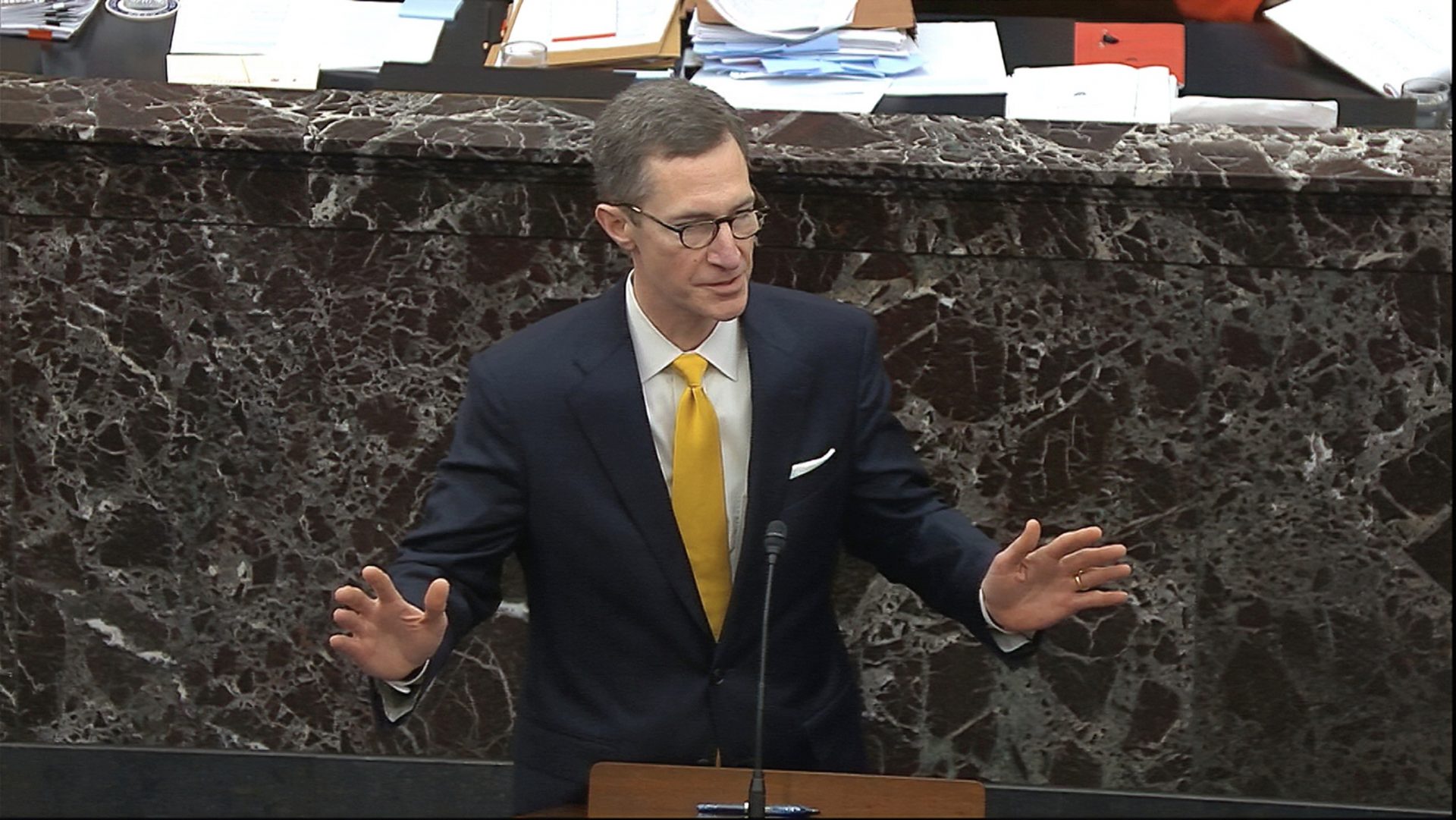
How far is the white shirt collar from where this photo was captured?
8.71 feet

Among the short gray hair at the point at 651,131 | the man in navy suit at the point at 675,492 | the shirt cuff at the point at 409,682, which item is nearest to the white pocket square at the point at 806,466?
the man in navy suit at the point at 675,492

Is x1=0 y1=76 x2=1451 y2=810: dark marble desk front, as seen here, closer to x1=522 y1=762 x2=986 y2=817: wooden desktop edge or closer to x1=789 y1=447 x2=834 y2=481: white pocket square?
x1=789 y1=447 x2=834 y2=481: white pocket square

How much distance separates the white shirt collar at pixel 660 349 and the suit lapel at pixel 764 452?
4 centimetres

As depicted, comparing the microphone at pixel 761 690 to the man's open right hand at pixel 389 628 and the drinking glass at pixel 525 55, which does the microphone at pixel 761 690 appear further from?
the drinking glass at pixel 525 55

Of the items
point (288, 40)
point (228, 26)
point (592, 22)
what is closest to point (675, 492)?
point (592, 22)

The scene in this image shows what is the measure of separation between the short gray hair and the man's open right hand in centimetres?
60

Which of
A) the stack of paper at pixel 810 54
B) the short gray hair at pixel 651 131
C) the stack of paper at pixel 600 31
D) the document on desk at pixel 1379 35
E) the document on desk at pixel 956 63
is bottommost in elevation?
the document on desk at pixel 1379 35

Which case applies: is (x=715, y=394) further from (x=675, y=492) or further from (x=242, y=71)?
(x=242, y=71)

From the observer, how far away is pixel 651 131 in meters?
2.54

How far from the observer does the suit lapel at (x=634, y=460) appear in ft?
8.56

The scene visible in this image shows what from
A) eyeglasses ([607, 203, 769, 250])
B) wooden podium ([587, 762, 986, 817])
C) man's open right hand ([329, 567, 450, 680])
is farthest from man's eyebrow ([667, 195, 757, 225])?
wooden podium ([587, 762, 986, 817])

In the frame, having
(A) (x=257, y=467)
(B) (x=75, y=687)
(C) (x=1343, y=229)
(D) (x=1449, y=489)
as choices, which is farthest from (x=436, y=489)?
(D) (x=1449, y=489)

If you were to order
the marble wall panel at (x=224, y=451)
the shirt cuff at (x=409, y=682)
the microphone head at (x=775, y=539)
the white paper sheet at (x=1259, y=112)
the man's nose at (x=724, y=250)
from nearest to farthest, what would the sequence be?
the microphone head at (x=775, y=539) < the shirt cuff at (x=409, y=682) < the man's nose at (x=724, y=250) < the marble wall panel at (x=224, y=451) < the white paper sheet at (x=1259, y=112)

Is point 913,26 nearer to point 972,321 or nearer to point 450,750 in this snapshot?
point 972,321
